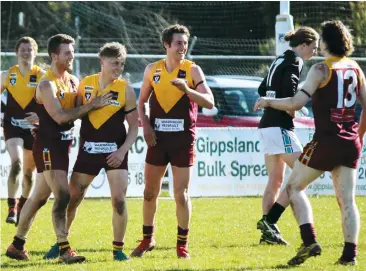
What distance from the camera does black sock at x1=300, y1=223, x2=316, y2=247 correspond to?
8012 millimetres

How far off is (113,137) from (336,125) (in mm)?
2101

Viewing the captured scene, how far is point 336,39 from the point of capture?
802 centimetres

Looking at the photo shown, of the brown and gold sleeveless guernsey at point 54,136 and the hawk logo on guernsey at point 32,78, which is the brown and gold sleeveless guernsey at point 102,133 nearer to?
the brown and gold sleeveless guernsey at point 54,136

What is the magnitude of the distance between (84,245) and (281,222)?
2.95 meters

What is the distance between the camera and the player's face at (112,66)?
339 inches

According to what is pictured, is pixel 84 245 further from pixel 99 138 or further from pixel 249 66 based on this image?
pixel 249 66

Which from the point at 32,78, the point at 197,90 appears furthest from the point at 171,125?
the point at 32,78

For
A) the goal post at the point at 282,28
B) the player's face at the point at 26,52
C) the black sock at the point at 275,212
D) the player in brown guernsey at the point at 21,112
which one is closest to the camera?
the black sock at the point at 275,212

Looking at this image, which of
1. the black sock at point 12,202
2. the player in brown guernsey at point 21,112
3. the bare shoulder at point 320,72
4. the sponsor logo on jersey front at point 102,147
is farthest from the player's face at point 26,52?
the bare shoulder at point 320,72

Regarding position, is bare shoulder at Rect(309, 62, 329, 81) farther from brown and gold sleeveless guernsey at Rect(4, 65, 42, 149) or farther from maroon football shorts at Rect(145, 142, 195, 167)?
brown and gold sleeveless guernsey at Rect(4, 65, 42, 149)

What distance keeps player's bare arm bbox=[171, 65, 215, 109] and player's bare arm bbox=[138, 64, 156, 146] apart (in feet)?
1.72

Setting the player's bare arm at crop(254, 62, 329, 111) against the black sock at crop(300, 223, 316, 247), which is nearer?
the player's bare arm at crop(254, 62, 329, 111)

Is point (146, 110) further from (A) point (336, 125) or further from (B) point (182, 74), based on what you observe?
(A) point (336, 125)

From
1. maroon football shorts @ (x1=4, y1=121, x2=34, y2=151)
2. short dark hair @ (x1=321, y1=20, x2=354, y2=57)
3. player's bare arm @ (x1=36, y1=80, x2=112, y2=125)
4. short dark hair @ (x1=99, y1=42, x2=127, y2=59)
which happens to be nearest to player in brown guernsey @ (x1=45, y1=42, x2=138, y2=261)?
short dark hair @ (x1=99, y1=42, x2=127, y2=59)
